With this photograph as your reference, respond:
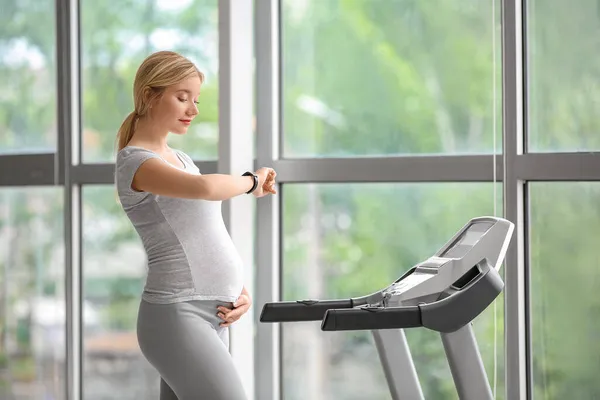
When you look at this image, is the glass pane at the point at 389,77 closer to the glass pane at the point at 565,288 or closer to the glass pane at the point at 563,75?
the glass pane at the point at 563,75

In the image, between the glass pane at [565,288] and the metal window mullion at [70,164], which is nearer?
the glass pane at [565,288]

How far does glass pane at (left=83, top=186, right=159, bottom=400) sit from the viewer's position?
3828 mm

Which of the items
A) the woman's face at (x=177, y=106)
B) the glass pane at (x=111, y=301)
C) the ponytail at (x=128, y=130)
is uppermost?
the woman's face at (x=177, y=106)

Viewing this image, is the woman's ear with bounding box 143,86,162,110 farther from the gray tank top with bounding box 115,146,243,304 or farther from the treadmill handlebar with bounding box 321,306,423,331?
the treadmill handlebar with bounding box 321,306,423,331

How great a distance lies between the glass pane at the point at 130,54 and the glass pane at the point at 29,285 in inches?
12.7

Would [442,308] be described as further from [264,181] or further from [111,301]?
[111,301]

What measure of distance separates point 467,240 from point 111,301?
1.93 m

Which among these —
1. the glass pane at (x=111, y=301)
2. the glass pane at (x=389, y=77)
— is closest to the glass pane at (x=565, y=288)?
the glass pane at (x=389, y=77)

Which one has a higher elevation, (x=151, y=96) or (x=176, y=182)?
(x=151, y=96)

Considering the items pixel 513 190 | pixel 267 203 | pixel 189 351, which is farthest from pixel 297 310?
pixel 267 203

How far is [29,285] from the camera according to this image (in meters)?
3.81

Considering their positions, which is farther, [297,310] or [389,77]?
[389,77]

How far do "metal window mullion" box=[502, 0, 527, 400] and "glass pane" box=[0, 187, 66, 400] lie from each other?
191 cm

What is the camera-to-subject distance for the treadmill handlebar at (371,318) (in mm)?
2098
